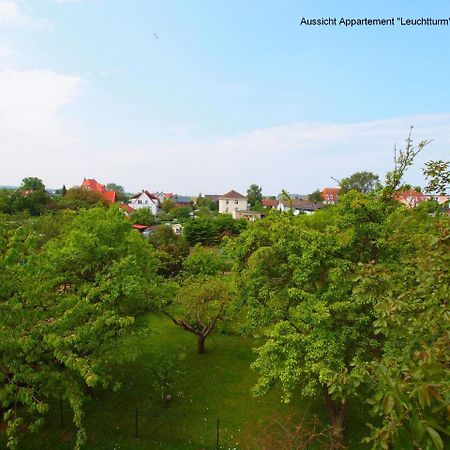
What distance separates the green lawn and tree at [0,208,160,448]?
134 cm

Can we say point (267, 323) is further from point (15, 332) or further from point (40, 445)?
point (40, 445)

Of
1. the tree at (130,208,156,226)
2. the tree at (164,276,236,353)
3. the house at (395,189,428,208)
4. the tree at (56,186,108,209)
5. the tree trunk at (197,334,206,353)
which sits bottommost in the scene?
the tree trunk at (197,334,206,353)

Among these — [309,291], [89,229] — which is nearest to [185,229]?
[89,229]

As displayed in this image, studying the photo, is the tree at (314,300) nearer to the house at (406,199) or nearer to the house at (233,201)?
the house at (406,199)

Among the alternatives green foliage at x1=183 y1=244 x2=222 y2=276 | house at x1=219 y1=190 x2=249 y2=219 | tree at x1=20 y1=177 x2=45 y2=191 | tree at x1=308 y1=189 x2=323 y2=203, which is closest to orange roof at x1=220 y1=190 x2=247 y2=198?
house at x1=219 y1=190 x2=249 y2=219

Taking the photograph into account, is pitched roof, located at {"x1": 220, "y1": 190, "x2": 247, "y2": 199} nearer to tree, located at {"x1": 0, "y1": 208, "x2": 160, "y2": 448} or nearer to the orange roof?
the orange roof

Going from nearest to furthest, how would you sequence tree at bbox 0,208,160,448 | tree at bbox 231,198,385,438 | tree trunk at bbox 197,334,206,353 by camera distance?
tree at bbox 0,208,160,448, tree at bbox 231,198,385,438, tree trunk at bbox 197,334,206,353

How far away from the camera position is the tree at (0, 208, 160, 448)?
7.99 m

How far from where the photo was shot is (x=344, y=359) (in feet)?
32.6

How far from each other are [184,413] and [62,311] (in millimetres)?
6028

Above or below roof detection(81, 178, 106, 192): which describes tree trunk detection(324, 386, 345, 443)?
below

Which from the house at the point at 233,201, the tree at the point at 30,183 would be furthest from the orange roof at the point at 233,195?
the tree at the point at 30,183

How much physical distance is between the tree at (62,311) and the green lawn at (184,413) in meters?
1.34

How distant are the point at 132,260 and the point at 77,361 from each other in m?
4.31
